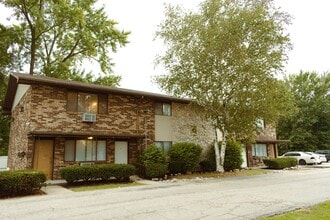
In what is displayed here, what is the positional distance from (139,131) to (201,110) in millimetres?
4887

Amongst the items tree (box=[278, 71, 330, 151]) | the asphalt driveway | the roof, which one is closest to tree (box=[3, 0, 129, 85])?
the roof

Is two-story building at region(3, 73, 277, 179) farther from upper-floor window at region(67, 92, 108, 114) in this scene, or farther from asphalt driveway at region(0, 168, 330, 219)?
asphalt driveway at region(0, 168, 330, 219)

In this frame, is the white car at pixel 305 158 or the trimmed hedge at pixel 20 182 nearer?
the trimmed hedge at pixel 20 182

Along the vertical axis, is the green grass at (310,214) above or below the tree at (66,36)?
below

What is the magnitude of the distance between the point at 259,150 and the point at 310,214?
71.5 feet

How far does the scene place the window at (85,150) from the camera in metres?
16.1

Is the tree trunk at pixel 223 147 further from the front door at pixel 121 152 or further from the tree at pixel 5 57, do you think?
the tree at pixel 5 57

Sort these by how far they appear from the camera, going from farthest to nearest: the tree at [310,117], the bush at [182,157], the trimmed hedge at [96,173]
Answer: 1. the tree at [310,117]
2. the bush at [182,157]
3. the trimmed hedge at [96,173]

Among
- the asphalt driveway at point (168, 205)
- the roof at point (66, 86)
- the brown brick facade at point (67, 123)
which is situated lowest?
the asphalt driveway at point (168, 205)

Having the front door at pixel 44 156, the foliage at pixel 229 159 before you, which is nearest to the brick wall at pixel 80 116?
the front door at pixel 44 156

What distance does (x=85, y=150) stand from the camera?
1667cm

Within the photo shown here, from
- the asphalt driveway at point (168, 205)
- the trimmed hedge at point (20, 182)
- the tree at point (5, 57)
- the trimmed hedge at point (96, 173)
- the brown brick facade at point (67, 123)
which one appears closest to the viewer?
the asphalt driveway at point (168, 205)

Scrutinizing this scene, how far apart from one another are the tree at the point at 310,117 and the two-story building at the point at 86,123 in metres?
26.6

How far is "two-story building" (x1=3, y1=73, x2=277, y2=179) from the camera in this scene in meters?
15.4
